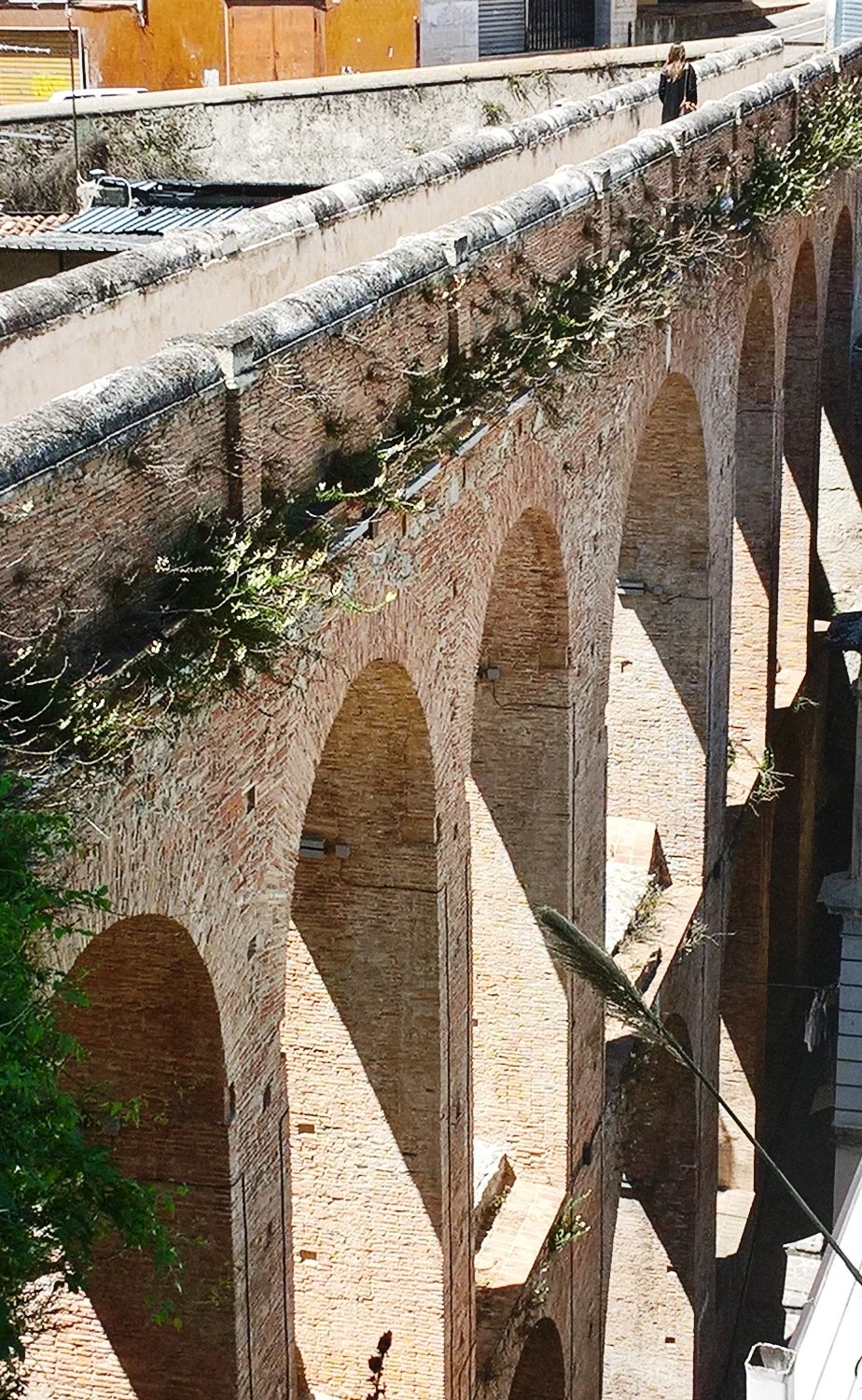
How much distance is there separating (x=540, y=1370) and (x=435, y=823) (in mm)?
4524

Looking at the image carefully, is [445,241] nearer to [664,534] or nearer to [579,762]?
[579,762]

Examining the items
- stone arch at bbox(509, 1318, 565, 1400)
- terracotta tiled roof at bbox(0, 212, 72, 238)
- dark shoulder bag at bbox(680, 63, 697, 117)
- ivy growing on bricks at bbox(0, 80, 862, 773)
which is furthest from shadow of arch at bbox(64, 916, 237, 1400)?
dark shoulder bag at bbox(680, 63, 697, 117)

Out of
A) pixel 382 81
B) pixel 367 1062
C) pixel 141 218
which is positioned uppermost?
pixel 382 81

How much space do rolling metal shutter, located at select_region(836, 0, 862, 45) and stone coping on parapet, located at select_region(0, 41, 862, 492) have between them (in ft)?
26.6

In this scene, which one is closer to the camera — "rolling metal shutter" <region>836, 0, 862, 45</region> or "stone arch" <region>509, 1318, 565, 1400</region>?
"stone arch" <region>509, 1318, 565, 1400</region>

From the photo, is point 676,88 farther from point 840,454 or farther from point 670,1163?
point 670,1163

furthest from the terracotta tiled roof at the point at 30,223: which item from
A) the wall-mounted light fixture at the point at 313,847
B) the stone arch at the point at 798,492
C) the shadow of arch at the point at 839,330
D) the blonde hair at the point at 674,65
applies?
the shadow of arch at the point at 839,330

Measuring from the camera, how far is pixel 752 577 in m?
17.6

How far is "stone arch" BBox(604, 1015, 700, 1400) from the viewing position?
16203mm

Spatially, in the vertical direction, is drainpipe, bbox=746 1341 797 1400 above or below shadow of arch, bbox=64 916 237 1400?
below

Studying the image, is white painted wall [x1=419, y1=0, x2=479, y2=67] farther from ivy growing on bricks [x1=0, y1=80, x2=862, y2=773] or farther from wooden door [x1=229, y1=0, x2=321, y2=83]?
ivy growing on bricks [x1=0, y1=80, x2=862, y2=773]

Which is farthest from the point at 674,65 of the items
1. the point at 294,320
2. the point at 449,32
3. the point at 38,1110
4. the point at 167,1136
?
the point at 38,1110

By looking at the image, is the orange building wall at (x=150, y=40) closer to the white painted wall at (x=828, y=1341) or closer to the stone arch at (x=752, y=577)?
the stone arch at (x=752, y=577)

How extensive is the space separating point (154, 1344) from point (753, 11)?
67.7 feet
